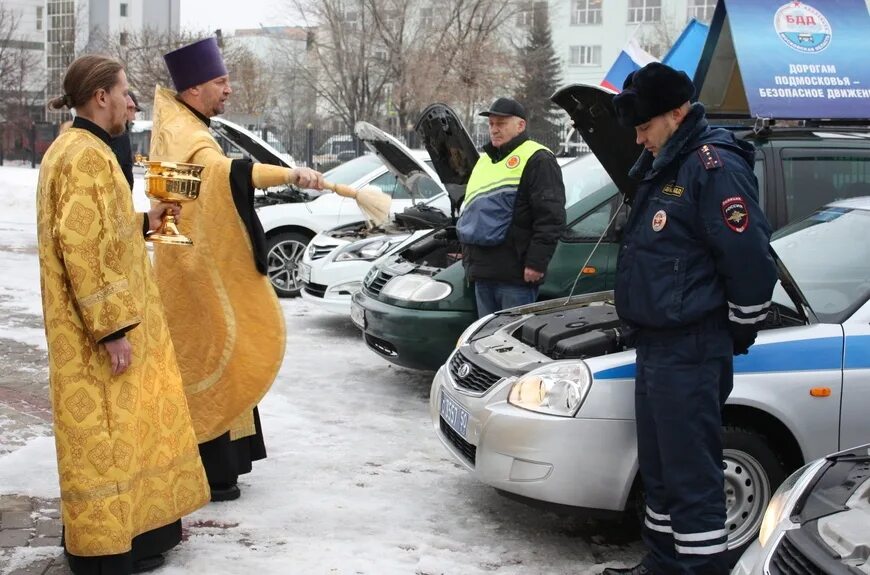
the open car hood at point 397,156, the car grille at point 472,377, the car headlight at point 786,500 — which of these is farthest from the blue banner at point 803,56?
the car headlight at point 786,500

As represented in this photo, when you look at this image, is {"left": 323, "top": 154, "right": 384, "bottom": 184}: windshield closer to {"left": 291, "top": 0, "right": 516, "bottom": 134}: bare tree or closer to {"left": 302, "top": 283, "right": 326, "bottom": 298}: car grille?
{"left": 302, "top": 283, "right": 326, "bottom": 298}: car grille

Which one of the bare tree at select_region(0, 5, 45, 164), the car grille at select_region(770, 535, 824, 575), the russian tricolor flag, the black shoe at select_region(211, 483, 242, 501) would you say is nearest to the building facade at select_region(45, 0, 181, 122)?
the bare tree at select_region(0, 5, 45, 164)

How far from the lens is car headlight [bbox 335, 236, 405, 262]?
9.48 metres

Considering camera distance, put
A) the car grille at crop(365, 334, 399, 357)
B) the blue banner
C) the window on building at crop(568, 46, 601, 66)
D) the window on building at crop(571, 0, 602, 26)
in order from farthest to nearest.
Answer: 1. the window on building at crop(568, 46, 601, 66)
2. the window on building at crop(571, 0, 602, 26)
3. the car grille at crop(365, 334, 399, 357)
4. the blue banner

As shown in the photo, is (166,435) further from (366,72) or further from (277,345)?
(366,72)

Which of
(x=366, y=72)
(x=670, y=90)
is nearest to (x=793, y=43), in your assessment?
(x=670, y=90)

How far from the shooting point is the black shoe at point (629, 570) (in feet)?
13.6

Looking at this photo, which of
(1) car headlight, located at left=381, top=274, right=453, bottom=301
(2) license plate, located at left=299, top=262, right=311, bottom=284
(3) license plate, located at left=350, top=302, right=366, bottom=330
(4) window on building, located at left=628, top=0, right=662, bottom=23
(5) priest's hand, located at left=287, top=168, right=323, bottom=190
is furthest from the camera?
(4) window on building, located at left=628, top=0, right=662, bottom=23

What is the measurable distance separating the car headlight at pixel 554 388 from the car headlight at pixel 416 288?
8.61 feet

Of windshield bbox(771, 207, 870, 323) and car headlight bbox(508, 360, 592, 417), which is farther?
windshield bbox(771, 207, 870, 323)

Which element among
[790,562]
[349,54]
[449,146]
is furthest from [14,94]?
[790,562]

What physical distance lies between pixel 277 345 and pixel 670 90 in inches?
86.7

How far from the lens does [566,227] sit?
689 centimetres

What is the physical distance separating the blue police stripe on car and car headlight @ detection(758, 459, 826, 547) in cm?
101
